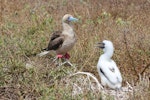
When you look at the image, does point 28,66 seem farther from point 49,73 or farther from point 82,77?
point 82,77

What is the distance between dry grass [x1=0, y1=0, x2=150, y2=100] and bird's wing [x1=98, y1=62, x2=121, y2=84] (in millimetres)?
211

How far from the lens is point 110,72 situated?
13.9ft

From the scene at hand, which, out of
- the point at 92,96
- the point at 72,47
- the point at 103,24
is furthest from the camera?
the point at 103,24

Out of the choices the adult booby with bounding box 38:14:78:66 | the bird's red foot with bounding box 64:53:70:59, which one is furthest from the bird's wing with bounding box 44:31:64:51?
the bird's red foot with bounding box 64:53:70:59

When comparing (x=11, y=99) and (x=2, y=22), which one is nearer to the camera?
(x=11, y=99)

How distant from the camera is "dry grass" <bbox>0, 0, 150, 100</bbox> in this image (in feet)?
13.0

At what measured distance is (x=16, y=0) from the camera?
28.9 ft

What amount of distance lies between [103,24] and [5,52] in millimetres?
2626

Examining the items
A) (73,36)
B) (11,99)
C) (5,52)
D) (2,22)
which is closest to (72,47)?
(73,36)

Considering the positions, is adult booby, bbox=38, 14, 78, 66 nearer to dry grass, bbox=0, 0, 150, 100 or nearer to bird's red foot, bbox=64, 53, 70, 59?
bird's red foot, bbox=64, 53, 70, 59

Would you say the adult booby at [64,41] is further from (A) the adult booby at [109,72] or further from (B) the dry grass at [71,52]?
(A) the adult booby at [109,72]

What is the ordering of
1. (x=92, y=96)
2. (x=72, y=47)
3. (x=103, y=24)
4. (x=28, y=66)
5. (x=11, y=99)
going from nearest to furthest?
(x=92, y=96) < (x=11, y=99) < (x=28, y=66) < (x=72, y=47) < (x=103, y=24)

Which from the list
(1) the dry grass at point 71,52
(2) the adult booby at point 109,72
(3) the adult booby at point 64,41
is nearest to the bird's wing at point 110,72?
(2) the adult booby at point 109,72

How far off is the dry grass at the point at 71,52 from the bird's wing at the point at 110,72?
0.69 ft
